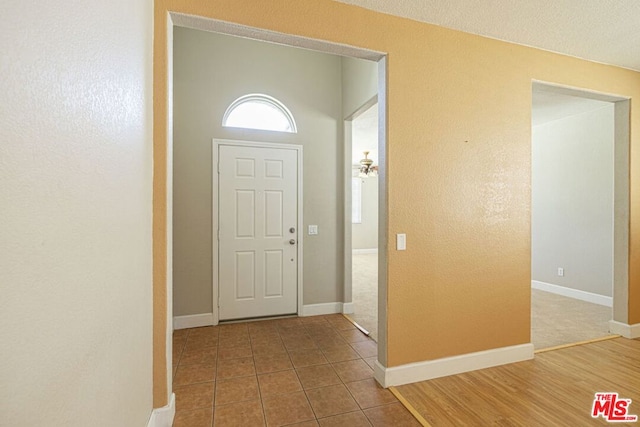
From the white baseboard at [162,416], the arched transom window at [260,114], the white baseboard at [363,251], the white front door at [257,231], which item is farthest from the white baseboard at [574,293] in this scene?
the white baseboard at [162,416]

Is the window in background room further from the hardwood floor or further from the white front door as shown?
the hardwood floor

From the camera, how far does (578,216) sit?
4.64 m

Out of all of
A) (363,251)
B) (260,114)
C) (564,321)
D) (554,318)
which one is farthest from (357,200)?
(564,321)

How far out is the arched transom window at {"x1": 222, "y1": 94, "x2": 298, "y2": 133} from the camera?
12.0ft

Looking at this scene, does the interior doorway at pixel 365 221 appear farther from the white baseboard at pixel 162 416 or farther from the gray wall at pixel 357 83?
the white baseboard at pixel 162 416

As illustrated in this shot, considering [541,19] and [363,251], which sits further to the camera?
[363,251]

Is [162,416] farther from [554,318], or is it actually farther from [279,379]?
[554,318]

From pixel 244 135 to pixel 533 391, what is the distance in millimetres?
3729

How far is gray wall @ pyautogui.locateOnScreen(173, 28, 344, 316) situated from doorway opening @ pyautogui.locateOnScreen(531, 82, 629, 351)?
2.57 m

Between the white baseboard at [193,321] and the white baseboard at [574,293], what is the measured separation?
550 centimetres

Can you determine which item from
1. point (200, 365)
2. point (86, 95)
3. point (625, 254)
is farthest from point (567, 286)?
point (86, 95)

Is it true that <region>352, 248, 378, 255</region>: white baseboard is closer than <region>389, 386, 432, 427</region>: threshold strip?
No

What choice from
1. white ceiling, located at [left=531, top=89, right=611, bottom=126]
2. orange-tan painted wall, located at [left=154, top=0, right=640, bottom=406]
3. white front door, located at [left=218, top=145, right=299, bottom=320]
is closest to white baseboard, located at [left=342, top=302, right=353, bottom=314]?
white front door, located at [left=218, top=145, right=299, bottom=320]

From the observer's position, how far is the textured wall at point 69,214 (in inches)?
25.4
